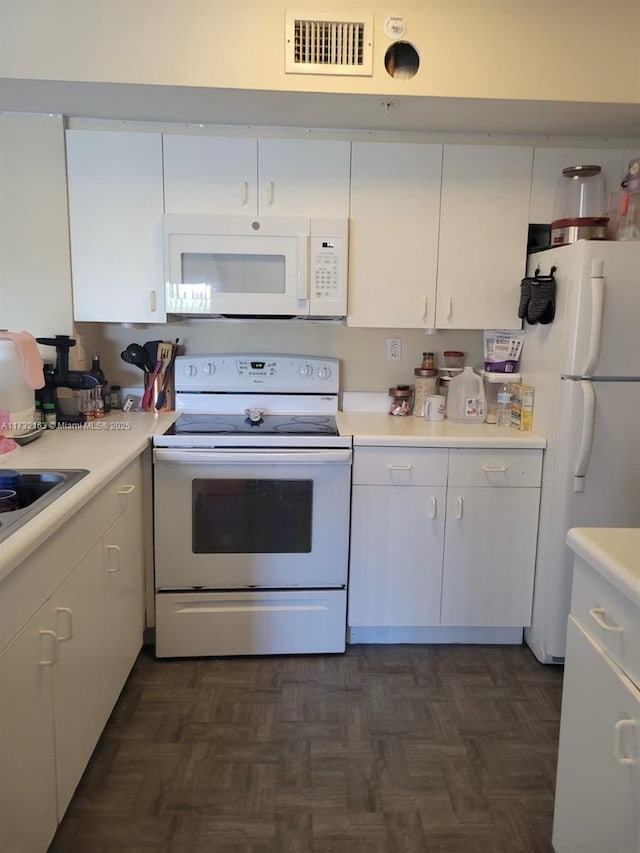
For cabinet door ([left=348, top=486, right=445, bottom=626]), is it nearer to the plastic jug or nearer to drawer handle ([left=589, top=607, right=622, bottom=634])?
the plastic jug

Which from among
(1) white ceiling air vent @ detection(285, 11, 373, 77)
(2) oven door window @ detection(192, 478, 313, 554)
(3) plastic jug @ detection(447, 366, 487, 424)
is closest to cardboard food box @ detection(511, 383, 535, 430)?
(3) plastic jug @ detection(447, 366, 487, 424)

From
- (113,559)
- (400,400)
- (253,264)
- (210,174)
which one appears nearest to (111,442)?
(113,559)

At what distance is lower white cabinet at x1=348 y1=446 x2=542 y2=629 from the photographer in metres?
2.38

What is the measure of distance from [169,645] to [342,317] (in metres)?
1.54

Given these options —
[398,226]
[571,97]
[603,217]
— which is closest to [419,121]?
[398,226]

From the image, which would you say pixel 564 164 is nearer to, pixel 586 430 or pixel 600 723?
pixel 586 430

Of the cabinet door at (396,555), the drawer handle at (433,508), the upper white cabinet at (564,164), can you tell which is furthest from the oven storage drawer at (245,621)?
the upper white cabinet at (564,164)

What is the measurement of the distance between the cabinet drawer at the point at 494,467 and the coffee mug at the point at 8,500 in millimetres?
1547

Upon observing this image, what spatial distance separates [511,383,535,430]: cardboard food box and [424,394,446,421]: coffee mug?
0.31 m

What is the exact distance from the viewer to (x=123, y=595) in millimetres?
2021

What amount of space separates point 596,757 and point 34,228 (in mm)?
2571

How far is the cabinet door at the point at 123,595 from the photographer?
1859 mm

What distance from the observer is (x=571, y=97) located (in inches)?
84.0

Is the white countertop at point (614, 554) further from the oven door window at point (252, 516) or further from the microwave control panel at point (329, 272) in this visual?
the microwave control panel at point (329, 272)
